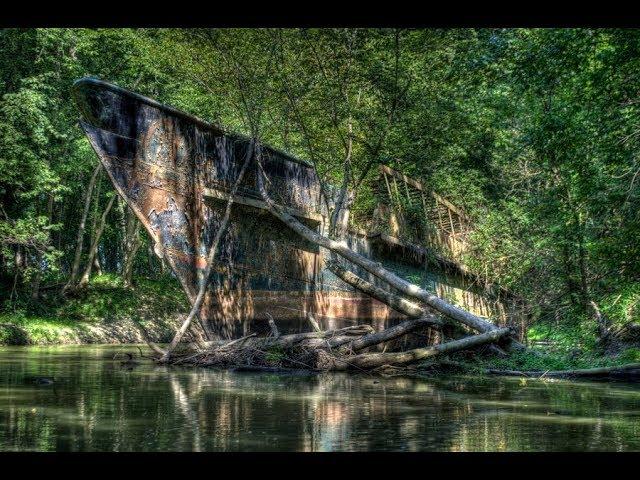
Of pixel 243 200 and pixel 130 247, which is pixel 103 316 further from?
pixel 243 200

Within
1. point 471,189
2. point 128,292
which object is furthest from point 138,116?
point 128,292

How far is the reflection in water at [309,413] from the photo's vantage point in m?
3.80

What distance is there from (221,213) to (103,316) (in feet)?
34.4

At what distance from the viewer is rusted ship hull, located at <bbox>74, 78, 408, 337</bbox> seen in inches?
411

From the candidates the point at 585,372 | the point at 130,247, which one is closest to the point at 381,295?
the point at 585,372

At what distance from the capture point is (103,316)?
68.0 ft

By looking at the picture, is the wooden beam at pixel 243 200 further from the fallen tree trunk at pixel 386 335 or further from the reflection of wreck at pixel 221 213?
the fallen tree trunk at pixel 386 335

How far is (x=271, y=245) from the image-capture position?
12891mm

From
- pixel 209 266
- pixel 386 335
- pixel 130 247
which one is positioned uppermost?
pixel 130 247

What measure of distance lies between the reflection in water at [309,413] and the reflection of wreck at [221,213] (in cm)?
331

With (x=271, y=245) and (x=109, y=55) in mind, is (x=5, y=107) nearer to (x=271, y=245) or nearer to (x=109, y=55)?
(x=109, y=55)

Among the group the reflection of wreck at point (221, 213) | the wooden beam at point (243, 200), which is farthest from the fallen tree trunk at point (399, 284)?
the reflection of wreck at point (221, 213)

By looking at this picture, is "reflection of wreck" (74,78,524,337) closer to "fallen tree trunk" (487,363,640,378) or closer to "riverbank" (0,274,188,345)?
"fallen tree trunk" (487,363,640,378)
